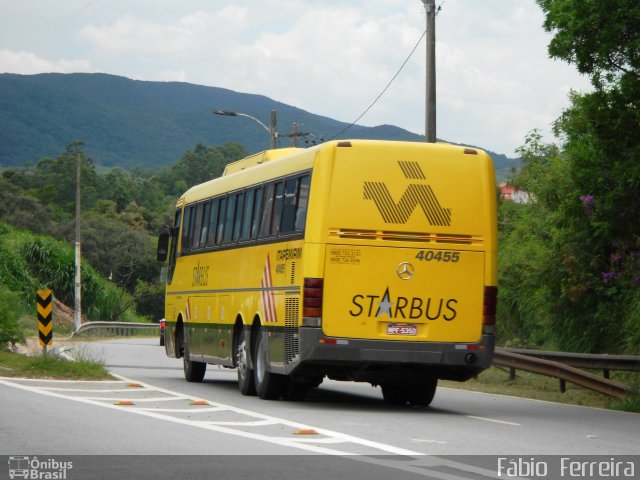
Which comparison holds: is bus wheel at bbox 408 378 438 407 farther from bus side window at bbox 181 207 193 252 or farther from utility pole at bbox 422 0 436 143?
utility pole at bbox 422 0 436 143

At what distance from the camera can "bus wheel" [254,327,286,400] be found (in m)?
19.3

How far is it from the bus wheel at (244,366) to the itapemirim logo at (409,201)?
376 cm

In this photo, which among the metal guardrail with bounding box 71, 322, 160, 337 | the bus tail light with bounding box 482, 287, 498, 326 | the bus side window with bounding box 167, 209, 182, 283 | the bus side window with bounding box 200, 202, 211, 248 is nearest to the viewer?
the bus tail light with bounding box 482, 287, 498, 326

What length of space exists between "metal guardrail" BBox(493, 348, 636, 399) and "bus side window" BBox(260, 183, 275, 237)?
5672mm

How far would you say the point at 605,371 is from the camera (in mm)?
22922

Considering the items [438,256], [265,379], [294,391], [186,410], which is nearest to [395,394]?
[294,391]

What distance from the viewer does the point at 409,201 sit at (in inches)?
706

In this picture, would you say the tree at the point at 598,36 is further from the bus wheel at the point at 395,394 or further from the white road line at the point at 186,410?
the white road line at the point at 186,410

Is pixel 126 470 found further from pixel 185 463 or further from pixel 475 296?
pixel 475 296

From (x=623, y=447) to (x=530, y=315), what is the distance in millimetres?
20009

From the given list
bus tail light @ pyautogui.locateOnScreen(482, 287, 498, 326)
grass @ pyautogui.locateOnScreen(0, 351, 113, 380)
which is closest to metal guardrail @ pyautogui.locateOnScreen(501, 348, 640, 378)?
bus tail light @ pyautogui.locateOnScreen(482, 287, 498, 326)

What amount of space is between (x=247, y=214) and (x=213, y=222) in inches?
91.2

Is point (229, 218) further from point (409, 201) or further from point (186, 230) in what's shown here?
point (409, 201)

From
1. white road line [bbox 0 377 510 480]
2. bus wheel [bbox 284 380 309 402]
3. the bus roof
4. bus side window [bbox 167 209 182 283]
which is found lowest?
white road line [bbox 0 377 510 480]
